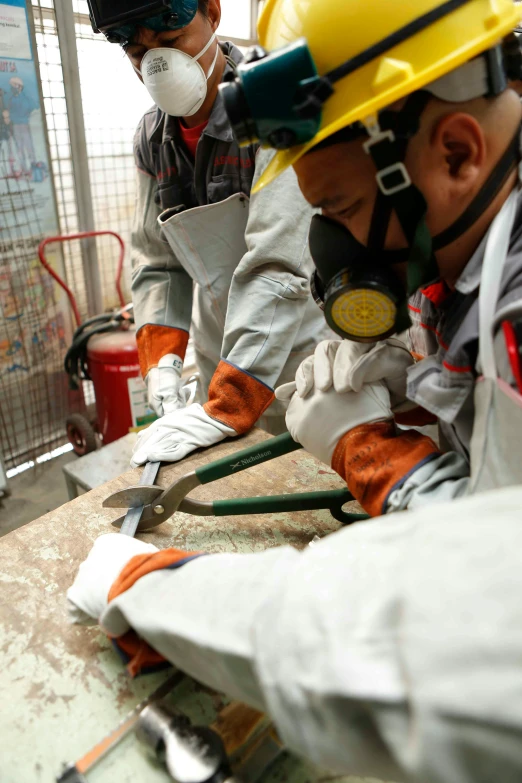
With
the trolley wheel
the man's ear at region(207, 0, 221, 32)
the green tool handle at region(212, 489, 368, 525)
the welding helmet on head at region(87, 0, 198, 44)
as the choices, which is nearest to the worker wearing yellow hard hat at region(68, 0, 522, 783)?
the green tool handle at region(212, 489, 368, 525)

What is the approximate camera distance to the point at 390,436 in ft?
3.04

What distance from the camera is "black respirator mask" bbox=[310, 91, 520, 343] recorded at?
67 centimetres

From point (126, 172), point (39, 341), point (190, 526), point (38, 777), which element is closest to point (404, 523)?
point (38, 777)

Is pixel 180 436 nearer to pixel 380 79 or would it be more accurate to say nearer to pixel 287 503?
pixel 287 503

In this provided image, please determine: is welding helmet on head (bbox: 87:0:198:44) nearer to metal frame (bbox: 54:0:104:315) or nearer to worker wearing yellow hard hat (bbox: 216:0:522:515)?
worker wearing yellow hard hat (bbox: 216:0:522:515)

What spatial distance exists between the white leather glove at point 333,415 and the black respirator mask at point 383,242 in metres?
0.14

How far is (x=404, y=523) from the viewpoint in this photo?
1.47 ft

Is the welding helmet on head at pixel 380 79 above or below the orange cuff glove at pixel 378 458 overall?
above

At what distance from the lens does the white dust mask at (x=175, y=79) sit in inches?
50.2

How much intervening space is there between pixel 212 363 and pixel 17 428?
4.69 ft

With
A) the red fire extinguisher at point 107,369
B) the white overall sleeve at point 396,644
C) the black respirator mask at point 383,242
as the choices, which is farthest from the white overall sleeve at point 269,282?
the red fire extinguisher at point 107,369

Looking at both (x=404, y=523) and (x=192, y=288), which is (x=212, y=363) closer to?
(x=192, y=288)

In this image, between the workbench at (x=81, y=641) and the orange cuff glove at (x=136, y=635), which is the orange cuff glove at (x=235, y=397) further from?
the orange cuff glove at (x=136, y=635)

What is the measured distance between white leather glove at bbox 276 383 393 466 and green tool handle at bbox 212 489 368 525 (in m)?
0.09
